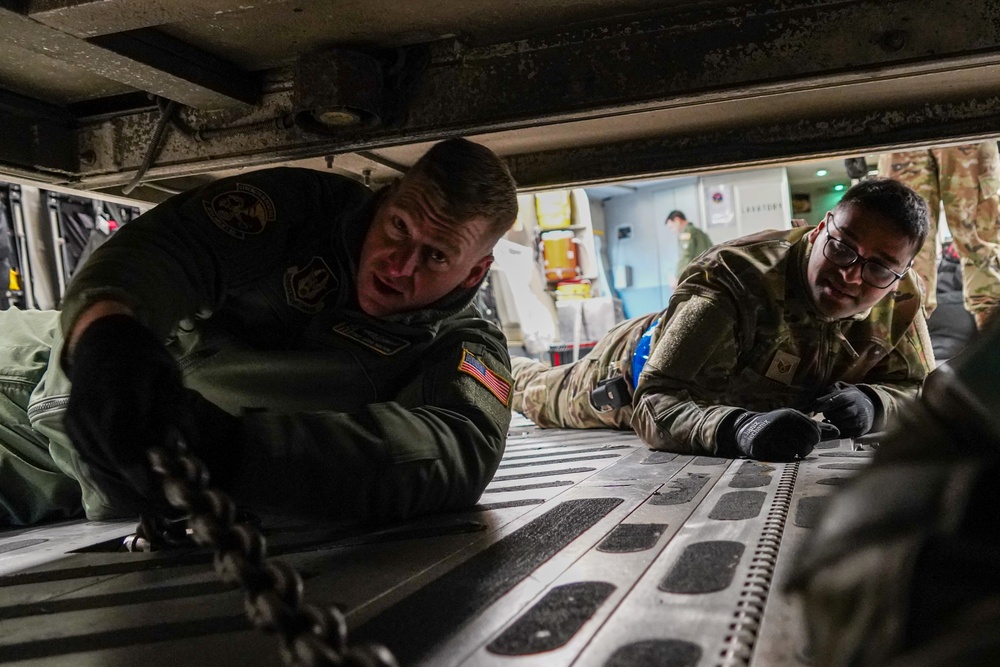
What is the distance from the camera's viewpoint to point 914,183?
4328 mm

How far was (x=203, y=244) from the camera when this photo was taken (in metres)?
1.60

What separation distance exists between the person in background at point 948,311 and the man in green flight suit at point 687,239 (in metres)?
2.73

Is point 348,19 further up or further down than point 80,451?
further up

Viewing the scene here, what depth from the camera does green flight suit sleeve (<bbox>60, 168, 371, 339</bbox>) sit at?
54.2 inches

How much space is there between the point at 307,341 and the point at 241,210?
30cm

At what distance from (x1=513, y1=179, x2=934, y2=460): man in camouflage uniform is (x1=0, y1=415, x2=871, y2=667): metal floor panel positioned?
25.1 inches

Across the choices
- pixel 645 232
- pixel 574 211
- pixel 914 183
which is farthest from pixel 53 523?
pixel 645 232

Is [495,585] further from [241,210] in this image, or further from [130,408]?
[241,210]

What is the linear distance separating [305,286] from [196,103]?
0.46 m

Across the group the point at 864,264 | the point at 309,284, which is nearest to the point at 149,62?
the point at 309,284

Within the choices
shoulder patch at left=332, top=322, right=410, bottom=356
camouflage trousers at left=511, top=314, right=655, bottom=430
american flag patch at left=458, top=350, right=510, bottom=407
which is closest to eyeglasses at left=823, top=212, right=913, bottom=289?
camouflage trousers at left=511, top=314, right=655, bottom=430

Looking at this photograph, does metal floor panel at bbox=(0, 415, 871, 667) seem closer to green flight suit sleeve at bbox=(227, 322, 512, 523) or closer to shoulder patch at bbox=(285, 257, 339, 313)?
green flight suit sleeve at bbox=(227, 322, 512, 523)

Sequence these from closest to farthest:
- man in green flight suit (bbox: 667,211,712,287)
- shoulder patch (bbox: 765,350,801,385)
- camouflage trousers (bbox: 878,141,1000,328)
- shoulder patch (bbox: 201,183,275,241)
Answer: shoulder patch (bbox: 201,183,275,241) → shoulder patch (bbox: 765,350,801,385) → camouflage trousers (bbox: 878,141,1000,328) → man in green flight suit (bbox: 667,211,712,287)

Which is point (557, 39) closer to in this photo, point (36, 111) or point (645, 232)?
point (36, 111)
